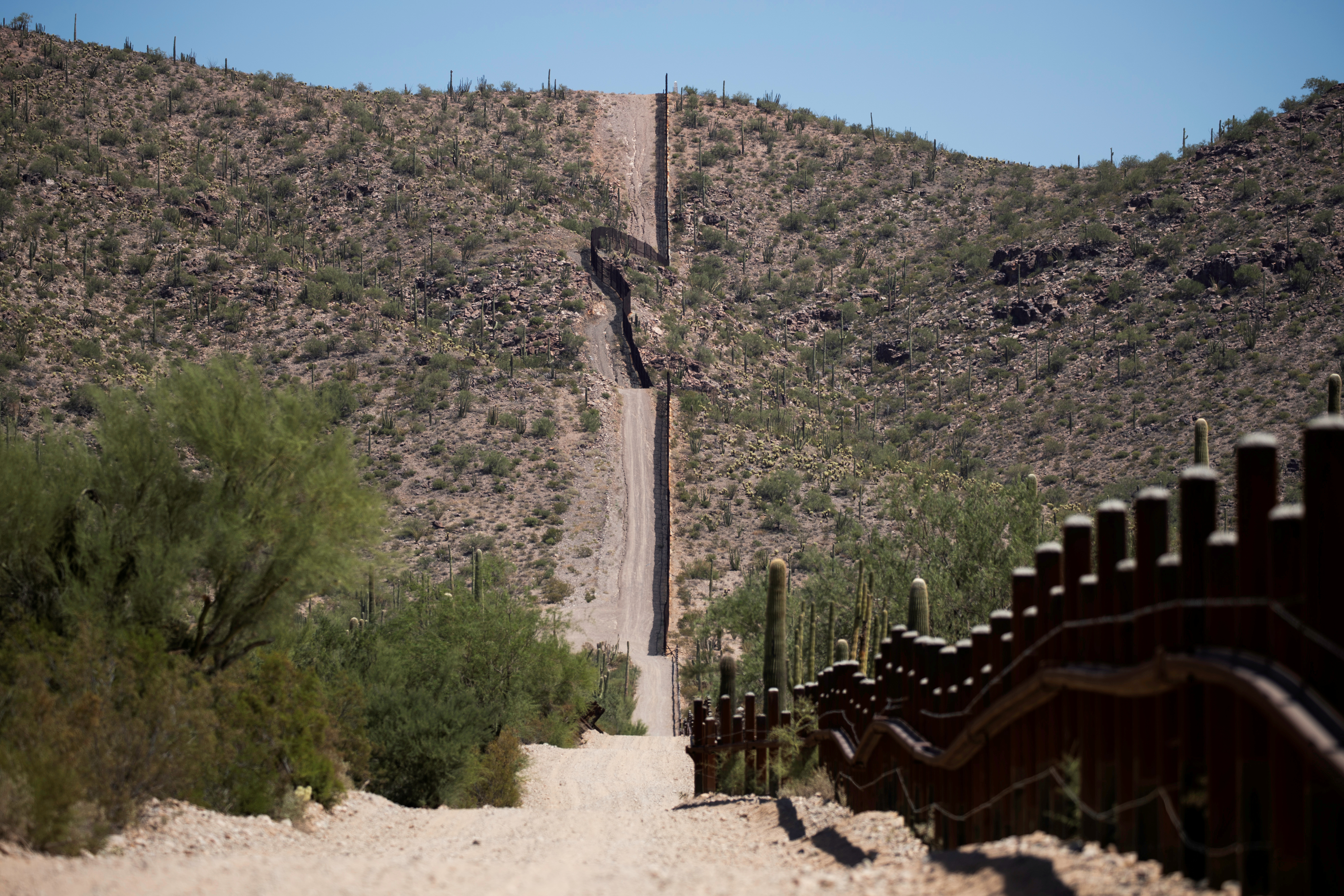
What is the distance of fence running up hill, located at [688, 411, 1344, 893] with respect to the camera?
15.6ft

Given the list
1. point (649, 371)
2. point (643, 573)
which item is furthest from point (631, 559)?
point (649, 371)

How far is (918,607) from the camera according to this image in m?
15.7

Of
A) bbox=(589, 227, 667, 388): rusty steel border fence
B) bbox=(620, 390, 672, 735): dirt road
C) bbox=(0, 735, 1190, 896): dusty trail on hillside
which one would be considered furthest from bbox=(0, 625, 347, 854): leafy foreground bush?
bbox=(589, 227, 667, 388): rusty steel border fence

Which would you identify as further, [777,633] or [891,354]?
[891,354]

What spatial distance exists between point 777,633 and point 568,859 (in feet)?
35.0

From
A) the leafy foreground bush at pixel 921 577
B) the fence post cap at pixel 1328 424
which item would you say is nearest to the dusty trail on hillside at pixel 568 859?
the fence post cap at pixel 1328 424

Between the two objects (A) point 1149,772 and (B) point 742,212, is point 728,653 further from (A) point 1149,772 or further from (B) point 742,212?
(B) point 742,212

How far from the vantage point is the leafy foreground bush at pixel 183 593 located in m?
13.6

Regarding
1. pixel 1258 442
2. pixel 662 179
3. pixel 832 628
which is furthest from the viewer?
pixel 662 179

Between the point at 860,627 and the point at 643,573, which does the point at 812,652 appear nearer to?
the point at 860,627

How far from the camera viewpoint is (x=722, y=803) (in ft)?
61.2

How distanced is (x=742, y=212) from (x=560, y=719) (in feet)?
259

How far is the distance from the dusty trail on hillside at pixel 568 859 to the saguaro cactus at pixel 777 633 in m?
2.61

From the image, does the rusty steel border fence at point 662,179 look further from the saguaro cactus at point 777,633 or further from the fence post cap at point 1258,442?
the fence post cap at point 1258,442
